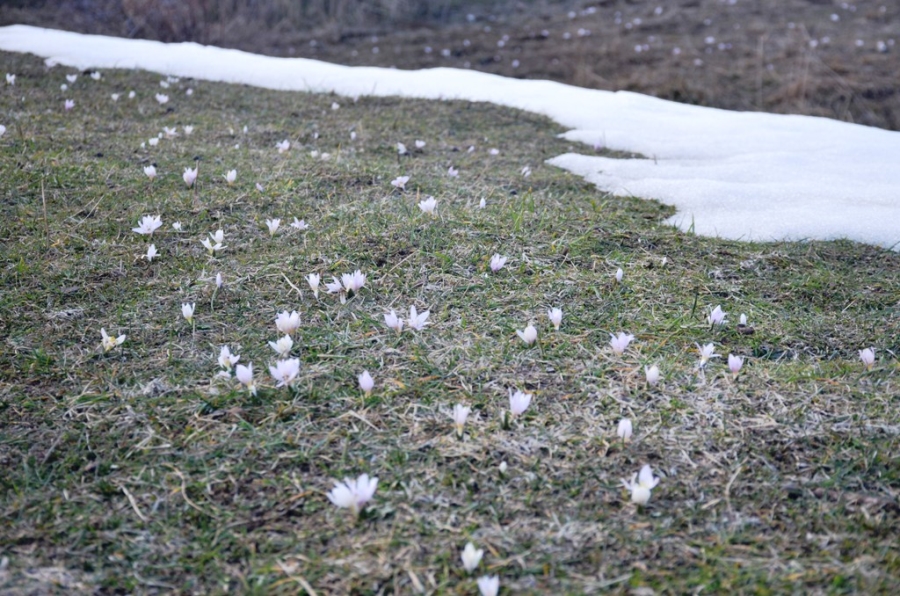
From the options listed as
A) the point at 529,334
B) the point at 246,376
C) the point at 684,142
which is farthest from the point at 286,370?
the point at 684,142

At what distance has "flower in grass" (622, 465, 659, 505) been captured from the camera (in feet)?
6.39

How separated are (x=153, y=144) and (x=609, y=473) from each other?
4157mm

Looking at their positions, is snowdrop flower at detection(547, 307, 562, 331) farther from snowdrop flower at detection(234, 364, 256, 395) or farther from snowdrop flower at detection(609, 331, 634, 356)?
snowdrop flower at detection(234, 364, 256, 395)

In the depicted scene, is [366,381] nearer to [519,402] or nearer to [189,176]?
[519,402]

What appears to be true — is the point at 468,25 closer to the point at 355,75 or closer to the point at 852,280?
the point at 355,75

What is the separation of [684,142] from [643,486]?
198 inches

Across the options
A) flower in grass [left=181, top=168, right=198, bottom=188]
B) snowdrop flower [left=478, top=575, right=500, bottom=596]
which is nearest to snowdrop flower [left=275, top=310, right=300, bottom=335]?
snowdrop flower [left=478, top=575, right=500, bottom=596]

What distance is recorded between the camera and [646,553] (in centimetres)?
183

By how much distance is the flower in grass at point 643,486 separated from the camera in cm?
195

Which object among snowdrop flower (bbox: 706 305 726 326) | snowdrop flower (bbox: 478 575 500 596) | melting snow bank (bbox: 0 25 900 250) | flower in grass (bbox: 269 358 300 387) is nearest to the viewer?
snowdrop flower (bbox: 478 575 500 596)

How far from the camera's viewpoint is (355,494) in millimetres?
1916

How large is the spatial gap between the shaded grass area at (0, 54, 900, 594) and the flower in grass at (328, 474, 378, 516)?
5 centimetres

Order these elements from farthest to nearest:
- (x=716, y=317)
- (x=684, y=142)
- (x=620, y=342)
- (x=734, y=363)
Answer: (x=684, y=142), (x=716, y=317), (x=620, y=342), (x=734, y=363)

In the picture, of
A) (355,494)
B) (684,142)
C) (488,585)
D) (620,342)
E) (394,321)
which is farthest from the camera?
(684,142)
